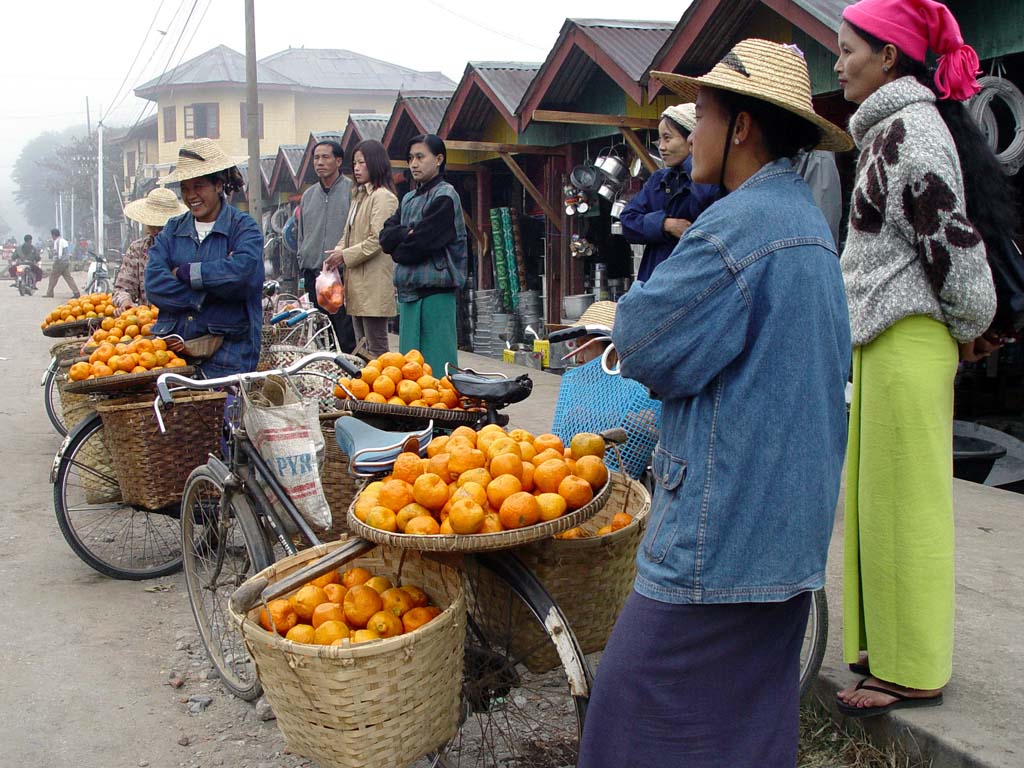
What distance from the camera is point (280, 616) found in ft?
8.67

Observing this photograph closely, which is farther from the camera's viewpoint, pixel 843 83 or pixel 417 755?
pixel 843 83

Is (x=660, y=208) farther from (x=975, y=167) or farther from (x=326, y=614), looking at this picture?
(x=326, y=614)

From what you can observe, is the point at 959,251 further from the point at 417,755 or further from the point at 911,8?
the point at 417,755

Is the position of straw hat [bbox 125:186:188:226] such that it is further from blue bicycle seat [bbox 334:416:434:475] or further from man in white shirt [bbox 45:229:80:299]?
man in white shirt [bbox 45:229:80:299]

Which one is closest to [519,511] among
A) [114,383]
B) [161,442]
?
[161,442]

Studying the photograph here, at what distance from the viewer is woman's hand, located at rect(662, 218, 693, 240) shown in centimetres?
451

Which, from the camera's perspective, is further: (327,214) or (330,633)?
(327,214)

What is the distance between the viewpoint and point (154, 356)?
4547 mm

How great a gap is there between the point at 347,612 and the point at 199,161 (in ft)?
10.3

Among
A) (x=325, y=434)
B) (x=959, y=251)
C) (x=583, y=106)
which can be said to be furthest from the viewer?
(x=583, y=106)

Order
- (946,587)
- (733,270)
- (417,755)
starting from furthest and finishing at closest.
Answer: (946,587)
(417,755)
(733,270)

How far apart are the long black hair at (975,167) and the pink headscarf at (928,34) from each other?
3 cm

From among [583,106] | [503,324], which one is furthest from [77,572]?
[503,324]

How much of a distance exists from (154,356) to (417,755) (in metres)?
A: 2.68
